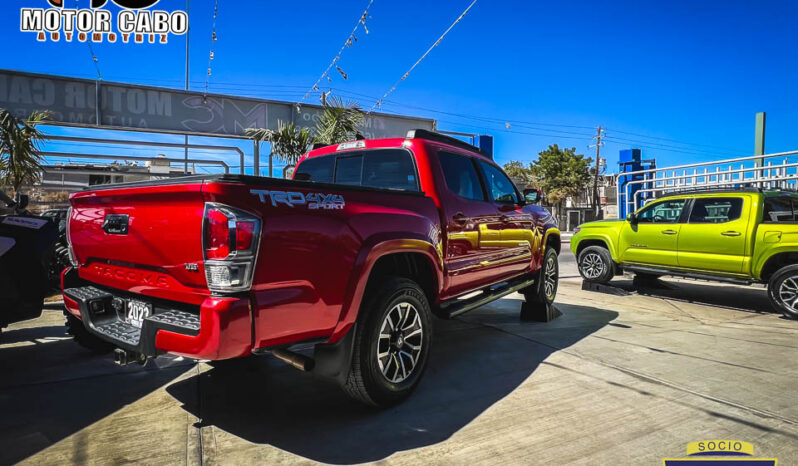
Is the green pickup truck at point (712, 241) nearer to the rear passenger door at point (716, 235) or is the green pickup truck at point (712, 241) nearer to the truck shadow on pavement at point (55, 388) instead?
the rear passenger door at point (716, 235)

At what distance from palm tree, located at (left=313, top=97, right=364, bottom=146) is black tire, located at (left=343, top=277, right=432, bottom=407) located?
8.51 metres

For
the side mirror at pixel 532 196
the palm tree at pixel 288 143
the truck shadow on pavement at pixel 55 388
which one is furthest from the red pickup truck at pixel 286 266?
the palm tree at pixel 288 143

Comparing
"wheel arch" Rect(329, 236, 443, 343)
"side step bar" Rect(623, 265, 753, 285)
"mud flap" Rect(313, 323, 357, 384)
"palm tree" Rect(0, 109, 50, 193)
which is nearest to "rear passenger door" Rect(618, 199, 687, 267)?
"side step bar" Rect(623, 265, 753, 285)

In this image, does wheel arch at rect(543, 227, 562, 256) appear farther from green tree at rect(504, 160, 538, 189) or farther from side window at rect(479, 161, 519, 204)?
green tree at rect(504, 160, 538, 189)

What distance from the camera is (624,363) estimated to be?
4.02m

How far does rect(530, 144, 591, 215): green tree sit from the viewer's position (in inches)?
1784

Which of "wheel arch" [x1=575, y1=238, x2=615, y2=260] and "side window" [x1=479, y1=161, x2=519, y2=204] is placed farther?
"wheel arch" [x1=575, y1=238, x2=615, y2=260]

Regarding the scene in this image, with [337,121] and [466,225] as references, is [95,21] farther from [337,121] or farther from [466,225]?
[466,225]

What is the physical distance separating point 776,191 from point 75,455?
8574mm

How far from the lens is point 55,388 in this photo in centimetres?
334

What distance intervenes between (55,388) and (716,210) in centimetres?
842

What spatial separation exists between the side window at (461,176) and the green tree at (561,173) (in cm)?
4234

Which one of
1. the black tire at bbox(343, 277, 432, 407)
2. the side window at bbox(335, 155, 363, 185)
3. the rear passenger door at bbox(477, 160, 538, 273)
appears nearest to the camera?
the black tire at bbox(343, 277, 432, 407)

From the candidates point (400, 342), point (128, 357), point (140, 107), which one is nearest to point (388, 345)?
point (400, 342)
